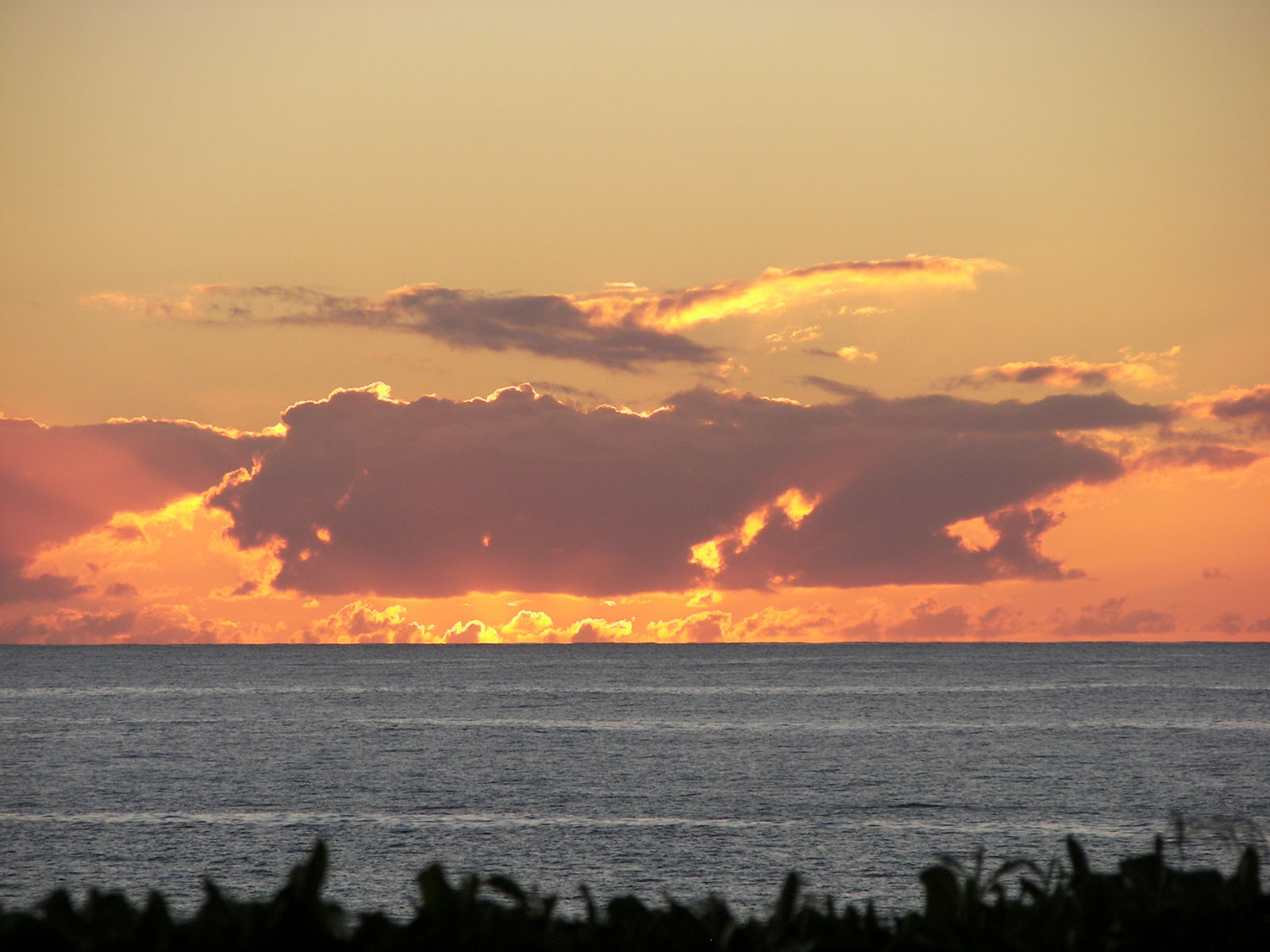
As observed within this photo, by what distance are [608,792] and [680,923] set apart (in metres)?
64.4

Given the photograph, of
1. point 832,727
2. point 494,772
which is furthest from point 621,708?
point 494,772

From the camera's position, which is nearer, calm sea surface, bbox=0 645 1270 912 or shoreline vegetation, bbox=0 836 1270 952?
shoreline vegetation, bbox=0 836 1270 952

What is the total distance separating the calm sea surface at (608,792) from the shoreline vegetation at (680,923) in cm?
→ 3521

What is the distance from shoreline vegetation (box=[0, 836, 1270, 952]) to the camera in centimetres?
578

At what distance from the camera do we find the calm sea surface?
46.8m

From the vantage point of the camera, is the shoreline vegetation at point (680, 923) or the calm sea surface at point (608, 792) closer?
the shoreline vegetation at point (680, 923)

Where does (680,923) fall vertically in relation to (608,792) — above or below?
above

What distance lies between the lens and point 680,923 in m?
6.07

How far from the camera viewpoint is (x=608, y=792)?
68.7 m

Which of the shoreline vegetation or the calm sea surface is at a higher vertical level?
the shoreline vegetation

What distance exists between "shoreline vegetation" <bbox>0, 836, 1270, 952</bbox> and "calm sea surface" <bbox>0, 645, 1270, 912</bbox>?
35211 millimetres

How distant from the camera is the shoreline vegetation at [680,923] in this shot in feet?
19.0

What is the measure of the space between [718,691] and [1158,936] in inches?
6559

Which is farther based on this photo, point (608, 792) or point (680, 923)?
point (608, 792)
